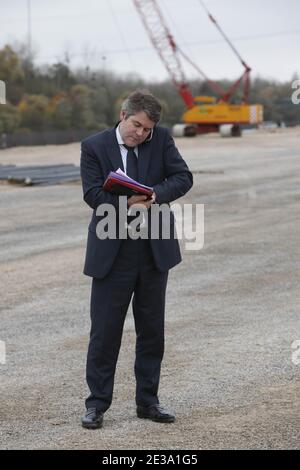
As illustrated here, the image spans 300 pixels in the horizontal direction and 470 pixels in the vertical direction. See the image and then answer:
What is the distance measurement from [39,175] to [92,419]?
78.0 feet

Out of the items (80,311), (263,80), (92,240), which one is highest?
(263,80)

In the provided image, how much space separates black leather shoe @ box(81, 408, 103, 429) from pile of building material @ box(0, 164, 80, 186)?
22.7 metres

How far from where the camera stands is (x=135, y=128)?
5965mm

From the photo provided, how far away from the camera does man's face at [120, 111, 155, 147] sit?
19.4 ft

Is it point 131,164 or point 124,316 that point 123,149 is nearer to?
point 131,164

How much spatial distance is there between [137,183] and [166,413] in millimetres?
1532

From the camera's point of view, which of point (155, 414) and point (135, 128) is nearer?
point (135, 128)

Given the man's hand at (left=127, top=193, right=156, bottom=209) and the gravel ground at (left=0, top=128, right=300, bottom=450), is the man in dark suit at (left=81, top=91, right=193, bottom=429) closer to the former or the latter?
the man's hand at (left=127, top=193, right=156, bottom=209)

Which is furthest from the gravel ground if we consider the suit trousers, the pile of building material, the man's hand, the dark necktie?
the pile of building material

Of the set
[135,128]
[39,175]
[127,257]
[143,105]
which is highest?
[143,105]

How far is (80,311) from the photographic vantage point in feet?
36.0

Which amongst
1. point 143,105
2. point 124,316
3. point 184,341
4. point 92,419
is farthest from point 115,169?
point 184,341

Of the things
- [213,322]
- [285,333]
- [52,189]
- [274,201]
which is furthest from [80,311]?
[52,189]
